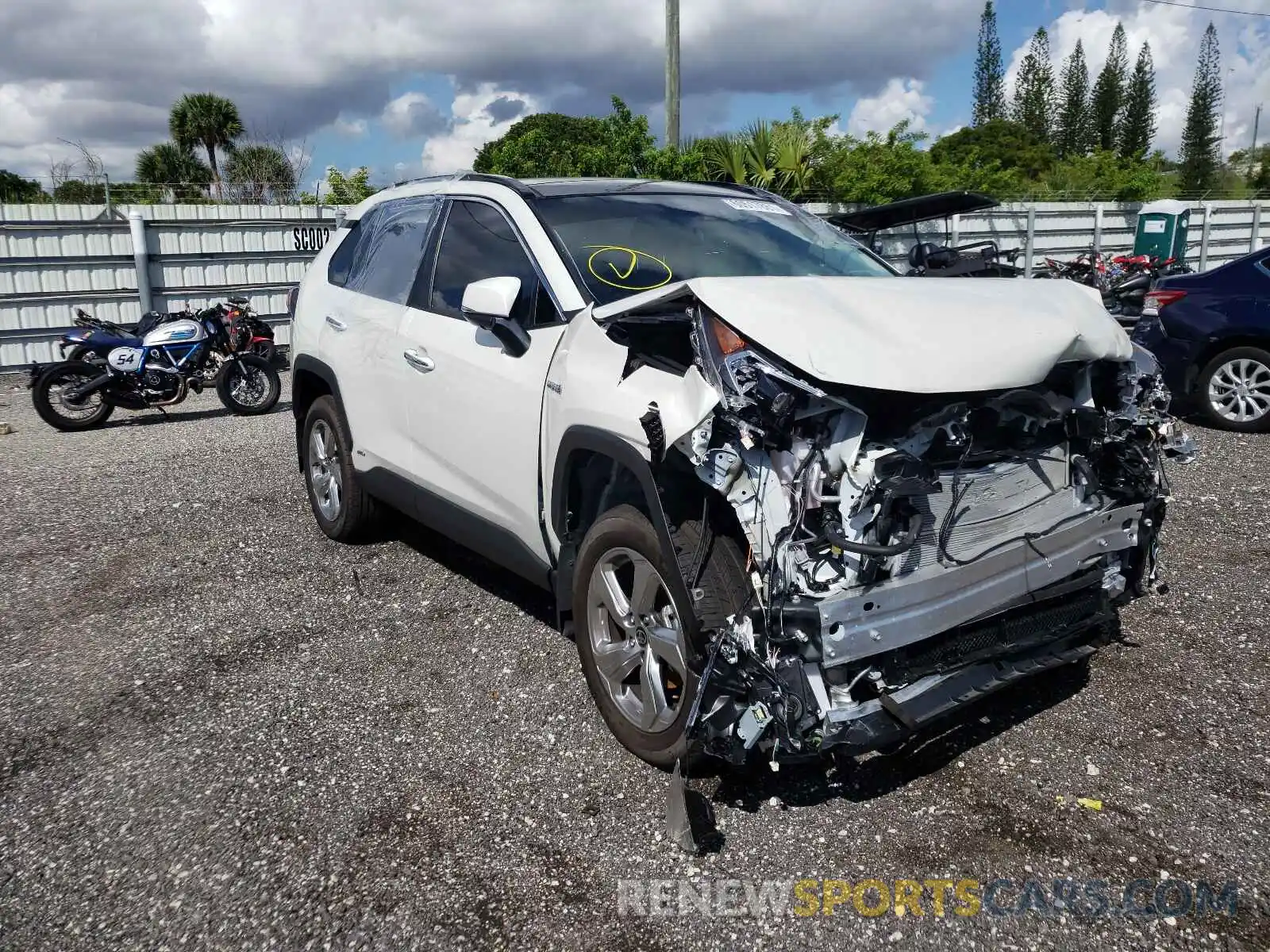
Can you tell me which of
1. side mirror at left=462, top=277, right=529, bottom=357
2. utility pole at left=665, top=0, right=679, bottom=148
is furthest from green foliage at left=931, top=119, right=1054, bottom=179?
side mirror at left=462, top=277, right=529, bottom=357

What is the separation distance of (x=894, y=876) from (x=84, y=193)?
48.8 feet

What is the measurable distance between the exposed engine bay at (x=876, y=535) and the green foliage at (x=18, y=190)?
1576 centimetres

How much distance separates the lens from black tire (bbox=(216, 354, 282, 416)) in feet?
34.6

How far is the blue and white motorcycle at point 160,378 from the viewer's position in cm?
980

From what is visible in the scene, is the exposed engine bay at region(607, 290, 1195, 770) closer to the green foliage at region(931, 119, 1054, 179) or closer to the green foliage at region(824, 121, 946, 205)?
the green foliage at region(824, 121, 946, 205)

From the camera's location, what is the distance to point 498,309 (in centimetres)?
351

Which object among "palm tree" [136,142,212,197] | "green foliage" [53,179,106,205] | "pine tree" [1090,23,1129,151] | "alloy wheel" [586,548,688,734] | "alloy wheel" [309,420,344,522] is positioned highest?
"pine tree" [1090,23,1129,151]

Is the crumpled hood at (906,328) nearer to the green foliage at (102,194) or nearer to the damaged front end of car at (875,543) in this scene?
the damaged front end of car at (875,543)

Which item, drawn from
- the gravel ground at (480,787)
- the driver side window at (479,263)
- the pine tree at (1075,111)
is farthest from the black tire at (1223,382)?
the pine tree at (1075,111)

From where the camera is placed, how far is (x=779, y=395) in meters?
2.68

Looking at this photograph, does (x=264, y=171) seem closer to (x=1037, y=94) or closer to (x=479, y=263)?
(x=479, y=263)

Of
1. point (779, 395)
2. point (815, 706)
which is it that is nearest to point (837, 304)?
point (779, 395)

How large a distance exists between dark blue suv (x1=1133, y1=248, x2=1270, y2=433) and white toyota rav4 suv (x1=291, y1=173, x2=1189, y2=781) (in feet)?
16.4

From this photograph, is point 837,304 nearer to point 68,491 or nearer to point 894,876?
point 894,876
